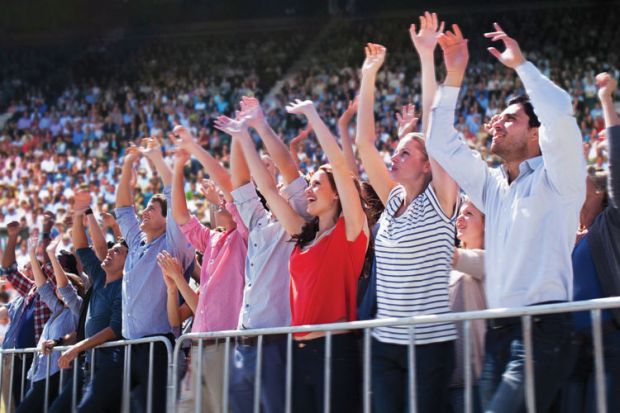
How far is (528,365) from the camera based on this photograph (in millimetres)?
2953

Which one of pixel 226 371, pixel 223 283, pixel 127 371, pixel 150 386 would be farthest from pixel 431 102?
pixel 127 371

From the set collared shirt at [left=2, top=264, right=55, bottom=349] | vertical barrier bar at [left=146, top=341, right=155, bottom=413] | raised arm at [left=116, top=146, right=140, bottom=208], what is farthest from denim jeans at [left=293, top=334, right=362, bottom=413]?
collared shirt at [left=2, top=264, right=55, bottom=349]

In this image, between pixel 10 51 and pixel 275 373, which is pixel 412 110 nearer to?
pixel 275 373

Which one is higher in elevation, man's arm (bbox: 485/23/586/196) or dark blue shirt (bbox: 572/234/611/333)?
man's arm (bbox: 485/23/586/196)

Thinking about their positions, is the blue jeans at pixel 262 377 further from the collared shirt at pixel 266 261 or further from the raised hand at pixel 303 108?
the raised hand at pixel 303 108

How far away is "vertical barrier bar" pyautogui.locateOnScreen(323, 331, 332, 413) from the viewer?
3688 mm

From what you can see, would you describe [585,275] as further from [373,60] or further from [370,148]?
[373,60]

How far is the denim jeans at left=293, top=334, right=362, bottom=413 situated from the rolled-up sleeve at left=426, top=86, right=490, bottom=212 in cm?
76

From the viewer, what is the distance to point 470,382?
10.4 feet

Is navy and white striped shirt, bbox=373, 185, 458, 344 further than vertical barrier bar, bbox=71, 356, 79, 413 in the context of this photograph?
No

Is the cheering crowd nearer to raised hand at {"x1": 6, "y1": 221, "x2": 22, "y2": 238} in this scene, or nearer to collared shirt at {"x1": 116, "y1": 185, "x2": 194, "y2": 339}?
collared shirt at {"x1": 116, "y1": 185, "x2": 194, "y2": 339}

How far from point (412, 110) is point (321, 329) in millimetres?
1426

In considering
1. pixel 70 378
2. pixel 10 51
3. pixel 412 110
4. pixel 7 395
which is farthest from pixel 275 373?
pixel 10 51

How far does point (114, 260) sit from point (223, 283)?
135 cm
